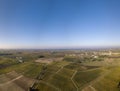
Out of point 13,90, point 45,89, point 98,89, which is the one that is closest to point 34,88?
point 45,89

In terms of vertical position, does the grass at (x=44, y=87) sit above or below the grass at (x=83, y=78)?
below

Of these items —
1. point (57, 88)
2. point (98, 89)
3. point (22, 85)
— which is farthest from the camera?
point (22, 85)

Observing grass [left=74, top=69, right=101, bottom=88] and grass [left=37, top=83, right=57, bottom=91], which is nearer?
grass [left=37, top=83, right=57, bottom=91]

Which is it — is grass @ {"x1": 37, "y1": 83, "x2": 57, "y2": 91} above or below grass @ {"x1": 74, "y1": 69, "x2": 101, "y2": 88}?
below

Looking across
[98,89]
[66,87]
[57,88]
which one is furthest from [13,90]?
[98,89]

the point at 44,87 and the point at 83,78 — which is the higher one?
the point at 83,78

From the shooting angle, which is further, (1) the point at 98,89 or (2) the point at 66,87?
(2) the point at 66,87

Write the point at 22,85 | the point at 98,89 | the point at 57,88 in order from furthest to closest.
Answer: the point at 22,85 < the point at 57,88 < the point at 98,89

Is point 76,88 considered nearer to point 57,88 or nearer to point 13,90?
point 57,88

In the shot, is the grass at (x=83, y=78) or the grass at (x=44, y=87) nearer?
the grass at (x=44, y=87)

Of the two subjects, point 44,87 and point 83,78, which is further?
point 83,78
